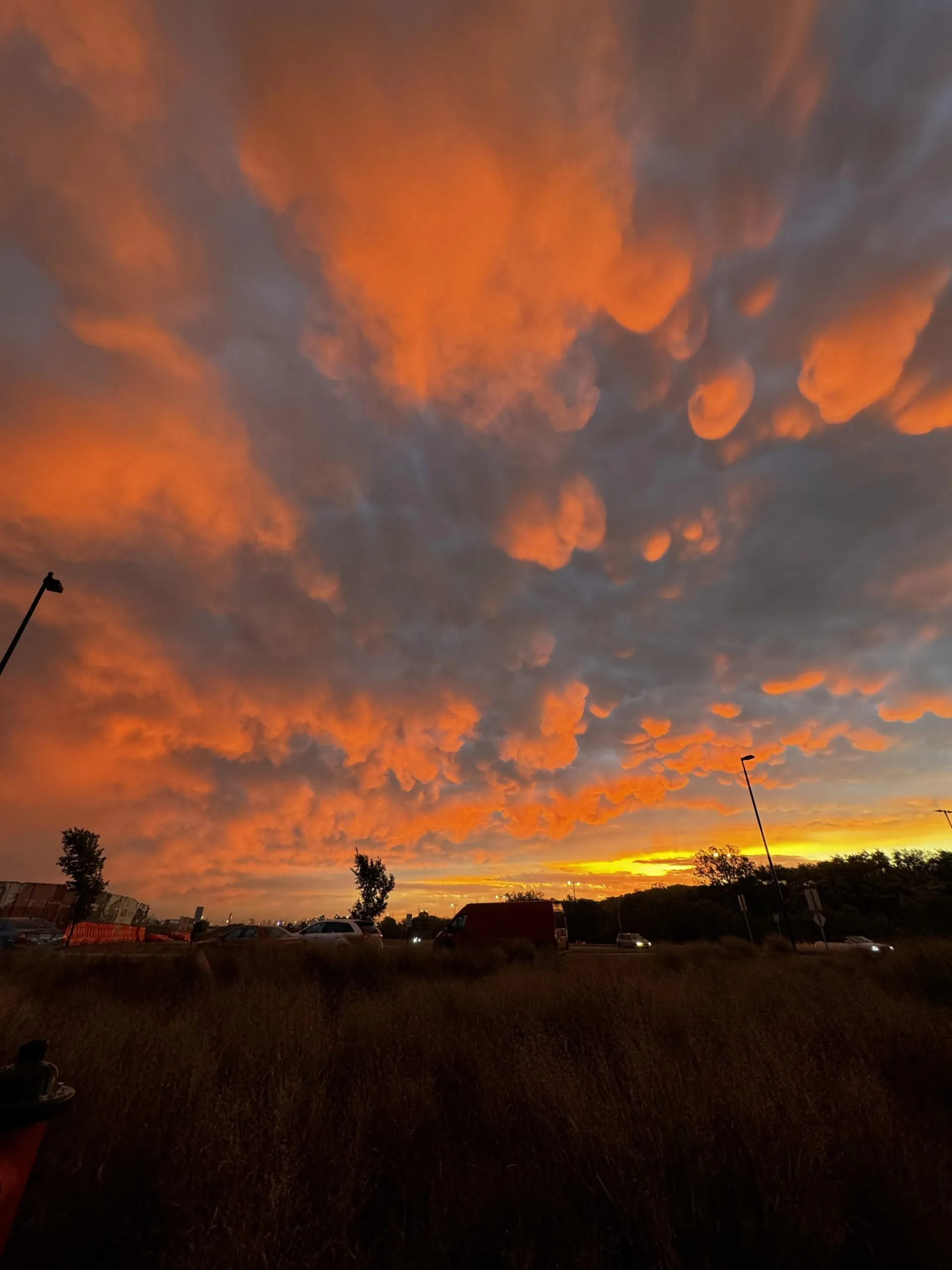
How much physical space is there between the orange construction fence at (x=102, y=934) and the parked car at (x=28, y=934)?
1.95 meters

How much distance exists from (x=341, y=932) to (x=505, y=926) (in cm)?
687

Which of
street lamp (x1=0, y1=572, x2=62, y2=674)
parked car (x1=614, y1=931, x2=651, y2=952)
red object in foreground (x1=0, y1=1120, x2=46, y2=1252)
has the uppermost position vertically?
street lamp (x1=0, y1=572, x2=62, y2=674)

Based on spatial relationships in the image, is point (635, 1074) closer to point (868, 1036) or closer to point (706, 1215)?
point (706, 1215)

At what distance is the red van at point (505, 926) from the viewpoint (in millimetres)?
22516

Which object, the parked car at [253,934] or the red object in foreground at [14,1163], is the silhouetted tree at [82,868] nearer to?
the parked car at [253,934]

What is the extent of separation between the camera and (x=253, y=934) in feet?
68.3

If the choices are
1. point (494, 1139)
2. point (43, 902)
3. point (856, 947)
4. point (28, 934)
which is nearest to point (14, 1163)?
point (494, 1139)

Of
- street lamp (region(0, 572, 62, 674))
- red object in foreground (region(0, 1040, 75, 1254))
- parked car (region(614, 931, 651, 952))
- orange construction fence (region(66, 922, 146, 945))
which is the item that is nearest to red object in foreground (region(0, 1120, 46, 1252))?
red object in foreground (region(0, 1040, 75, 1254))

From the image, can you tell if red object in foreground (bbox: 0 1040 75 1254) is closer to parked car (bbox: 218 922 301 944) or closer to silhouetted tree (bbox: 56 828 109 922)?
parked car (bbox: 218 922 301 944)

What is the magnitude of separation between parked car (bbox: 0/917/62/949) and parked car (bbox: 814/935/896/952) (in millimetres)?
30248

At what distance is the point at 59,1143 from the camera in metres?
Result: 4.54

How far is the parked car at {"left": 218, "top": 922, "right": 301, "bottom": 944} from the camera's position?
1966cm

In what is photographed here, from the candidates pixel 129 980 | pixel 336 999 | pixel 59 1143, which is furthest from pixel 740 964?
pixel 59 1143

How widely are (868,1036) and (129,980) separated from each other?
46.5 feet
